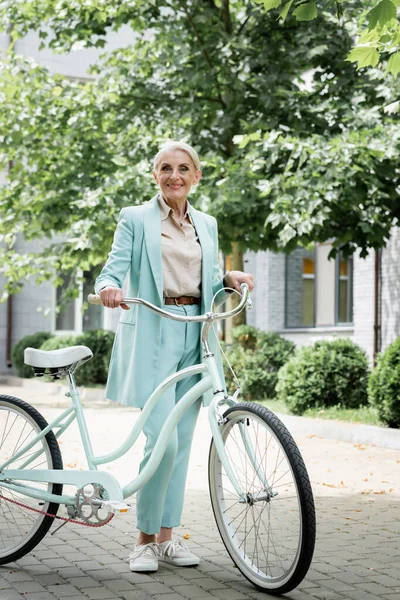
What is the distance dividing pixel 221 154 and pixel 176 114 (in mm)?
949

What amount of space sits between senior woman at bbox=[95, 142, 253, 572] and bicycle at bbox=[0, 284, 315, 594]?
0.66 ft

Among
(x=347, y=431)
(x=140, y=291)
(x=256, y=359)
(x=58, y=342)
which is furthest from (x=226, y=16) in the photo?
(x=140, y=291)

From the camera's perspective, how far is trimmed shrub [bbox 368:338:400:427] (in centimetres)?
1077

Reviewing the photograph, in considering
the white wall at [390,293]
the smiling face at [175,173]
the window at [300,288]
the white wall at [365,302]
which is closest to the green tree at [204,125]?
the white wall at [390,293]

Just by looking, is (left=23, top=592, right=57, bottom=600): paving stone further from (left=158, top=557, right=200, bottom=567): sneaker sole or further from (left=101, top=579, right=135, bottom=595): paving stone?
(left=158, top=557, right=200, bottom=567): sneaker sole

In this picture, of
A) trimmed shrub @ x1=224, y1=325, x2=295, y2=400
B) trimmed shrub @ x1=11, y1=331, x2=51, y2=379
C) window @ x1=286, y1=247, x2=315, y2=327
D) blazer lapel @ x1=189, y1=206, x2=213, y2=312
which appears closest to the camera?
blazer lapel @ x1=189, y1=206, x2=213, y2=312

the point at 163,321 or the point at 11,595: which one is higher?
the point at 163,321

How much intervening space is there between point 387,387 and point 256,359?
4.63 m

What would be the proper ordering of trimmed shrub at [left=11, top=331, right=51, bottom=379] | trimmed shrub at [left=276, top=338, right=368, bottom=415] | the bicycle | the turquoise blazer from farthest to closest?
trimmed shrub at [left=11, top=331, right=51, bottom=379]
trimmed shrub at [left=276, top=338, right=368, bottom=415]
the turquoise blazer
the bicycle

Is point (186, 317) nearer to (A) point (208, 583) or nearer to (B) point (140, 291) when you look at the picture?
(B) point (140, 291)

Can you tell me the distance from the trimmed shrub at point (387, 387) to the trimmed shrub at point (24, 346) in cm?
1221

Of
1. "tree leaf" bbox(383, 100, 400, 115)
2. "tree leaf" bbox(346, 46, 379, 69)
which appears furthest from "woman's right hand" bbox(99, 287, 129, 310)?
"tree leaf" bbox(383, 100, 400, 115)

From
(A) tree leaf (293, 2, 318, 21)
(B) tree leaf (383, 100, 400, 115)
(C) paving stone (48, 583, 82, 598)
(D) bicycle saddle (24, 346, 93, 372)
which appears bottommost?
(C) paving stone (48, 583, 82, 598)

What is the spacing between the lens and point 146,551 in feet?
16.2
